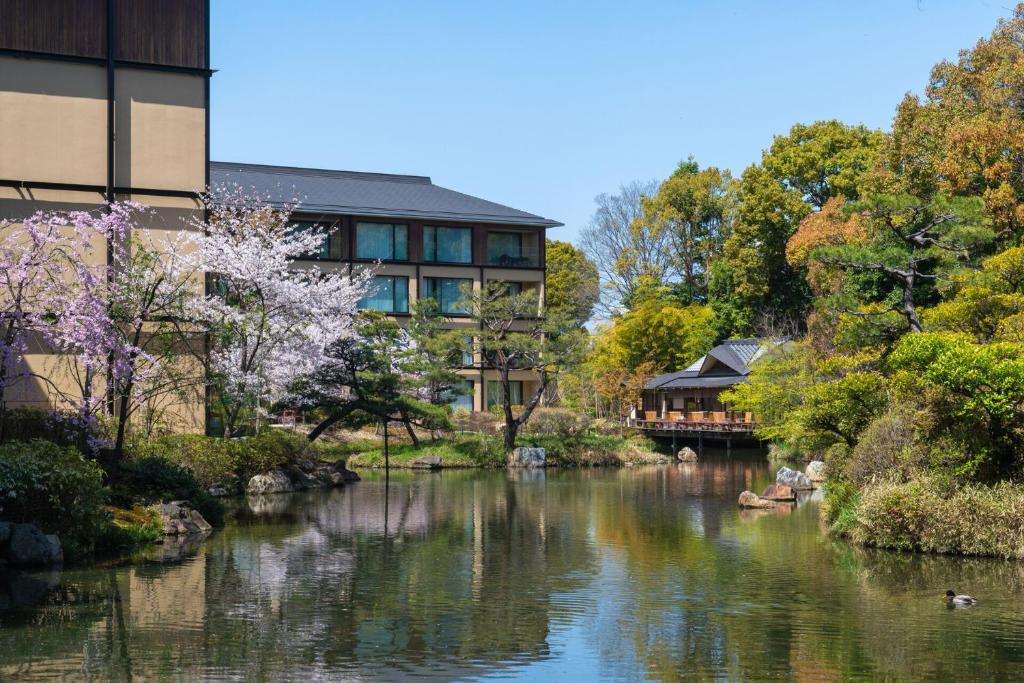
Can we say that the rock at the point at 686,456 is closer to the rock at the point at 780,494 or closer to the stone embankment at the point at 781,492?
the stone embankment at the point at 781,492

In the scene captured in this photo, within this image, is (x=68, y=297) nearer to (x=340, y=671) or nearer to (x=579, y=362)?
(x=340, y=671)

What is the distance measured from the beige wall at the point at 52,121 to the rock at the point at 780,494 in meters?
17.8

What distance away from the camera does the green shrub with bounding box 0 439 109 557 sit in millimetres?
16984

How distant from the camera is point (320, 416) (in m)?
40.9

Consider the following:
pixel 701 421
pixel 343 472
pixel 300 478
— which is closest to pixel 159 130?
pixel 300 478

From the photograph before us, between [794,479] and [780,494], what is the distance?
133 inches

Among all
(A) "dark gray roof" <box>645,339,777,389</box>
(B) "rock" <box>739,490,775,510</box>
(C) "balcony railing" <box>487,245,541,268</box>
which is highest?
(C) "balcony railing" <box>487,245,541,268</box>

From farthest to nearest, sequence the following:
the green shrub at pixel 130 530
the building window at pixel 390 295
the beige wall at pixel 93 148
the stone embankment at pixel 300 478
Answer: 1. the building window at pixel 390 295
2. the stone embankment at pixel 300 478
3. the beige wall at pixel 93 148
4. the green shrub at pixel 130 530

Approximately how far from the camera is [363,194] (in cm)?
5384

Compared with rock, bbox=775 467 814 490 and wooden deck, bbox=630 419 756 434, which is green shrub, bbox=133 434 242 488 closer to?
rock, bbox=775 467 814 490

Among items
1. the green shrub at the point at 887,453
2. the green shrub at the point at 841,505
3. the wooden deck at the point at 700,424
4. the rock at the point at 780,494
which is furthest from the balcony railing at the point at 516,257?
the green shrub at the point at 887,453

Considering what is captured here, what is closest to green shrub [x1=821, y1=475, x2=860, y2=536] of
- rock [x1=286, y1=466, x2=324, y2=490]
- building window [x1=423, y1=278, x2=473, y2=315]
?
rock [x1=286, y1=466, x2=324, y2=490]

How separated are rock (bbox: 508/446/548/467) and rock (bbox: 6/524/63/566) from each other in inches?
977

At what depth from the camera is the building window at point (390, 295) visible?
5241cm
